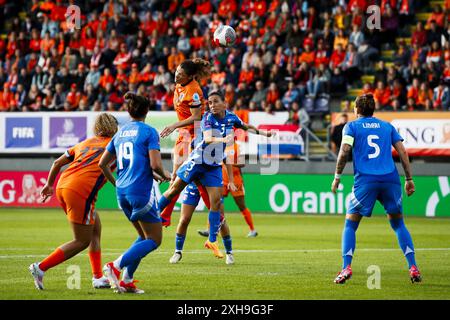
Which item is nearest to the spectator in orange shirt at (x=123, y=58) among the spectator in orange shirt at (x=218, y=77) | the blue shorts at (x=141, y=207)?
Answer: the spectator in orange shirt at (x=218, y=77)

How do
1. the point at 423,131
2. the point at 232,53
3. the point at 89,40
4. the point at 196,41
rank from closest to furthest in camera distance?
the point at 423,131 → the point at 232,53 → the point at 196,41 → the point at 89,40

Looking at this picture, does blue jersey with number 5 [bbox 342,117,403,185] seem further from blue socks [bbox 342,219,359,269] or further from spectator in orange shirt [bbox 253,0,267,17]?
spectator in orange shirt [bbox 253,0,267,17]

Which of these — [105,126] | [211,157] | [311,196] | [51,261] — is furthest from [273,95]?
[51,261]

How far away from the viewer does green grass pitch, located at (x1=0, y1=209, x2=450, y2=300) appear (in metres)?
10.3

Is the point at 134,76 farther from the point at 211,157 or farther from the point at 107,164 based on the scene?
the point at 107,164

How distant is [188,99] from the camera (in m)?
14.3

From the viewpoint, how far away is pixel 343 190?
81.7ft

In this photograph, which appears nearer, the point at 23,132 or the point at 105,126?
the point at 105,126

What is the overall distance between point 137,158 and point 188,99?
4.44m

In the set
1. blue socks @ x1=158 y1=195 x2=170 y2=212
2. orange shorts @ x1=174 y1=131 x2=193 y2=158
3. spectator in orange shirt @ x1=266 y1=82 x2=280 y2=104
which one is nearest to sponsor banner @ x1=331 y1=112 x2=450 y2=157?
spectator in orange shirt @ x1=266 y1=82 x2=280 y2=104

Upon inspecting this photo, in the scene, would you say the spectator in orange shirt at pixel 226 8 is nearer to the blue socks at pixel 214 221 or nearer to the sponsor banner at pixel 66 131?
the sponsor banner at pixel 66 131

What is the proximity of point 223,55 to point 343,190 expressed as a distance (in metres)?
7.31
